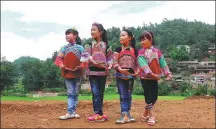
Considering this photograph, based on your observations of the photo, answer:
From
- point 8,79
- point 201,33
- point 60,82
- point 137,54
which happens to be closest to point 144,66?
point 137,54

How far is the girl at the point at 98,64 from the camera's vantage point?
6.44 metres

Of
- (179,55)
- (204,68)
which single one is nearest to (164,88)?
(204,68)

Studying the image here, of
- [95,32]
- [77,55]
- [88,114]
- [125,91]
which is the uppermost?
[95,32]

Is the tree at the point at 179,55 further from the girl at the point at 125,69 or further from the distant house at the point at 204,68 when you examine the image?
the girl at the point at 125,69

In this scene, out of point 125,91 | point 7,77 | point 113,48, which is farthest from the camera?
point 7,77

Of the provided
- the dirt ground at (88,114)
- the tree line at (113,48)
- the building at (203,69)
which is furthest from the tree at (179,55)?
the dirt ground at (88,114)

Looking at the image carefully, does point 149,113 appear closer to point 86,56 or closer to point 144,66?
point 144,66

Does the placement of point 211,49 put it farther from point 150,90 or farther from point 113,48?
point 150,90

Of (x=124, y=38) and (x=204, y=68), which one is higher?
(x=124, y=38)

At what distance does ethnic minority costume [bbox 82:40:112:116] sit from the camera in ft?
21.1

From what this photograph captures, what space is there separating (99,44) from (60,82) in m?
38.1

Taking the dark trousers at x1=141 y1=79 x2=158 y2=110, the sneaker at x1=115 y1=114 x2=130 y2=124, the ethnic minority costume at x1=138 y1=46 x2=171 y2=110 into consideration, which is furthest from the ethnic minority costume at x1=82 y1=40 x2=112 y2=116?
the dark trousers at x1=141 y1=79 x2=158 y2=110

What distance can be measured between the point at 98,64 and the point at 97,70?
5.1 inches

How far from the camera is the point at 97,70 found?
646cm
